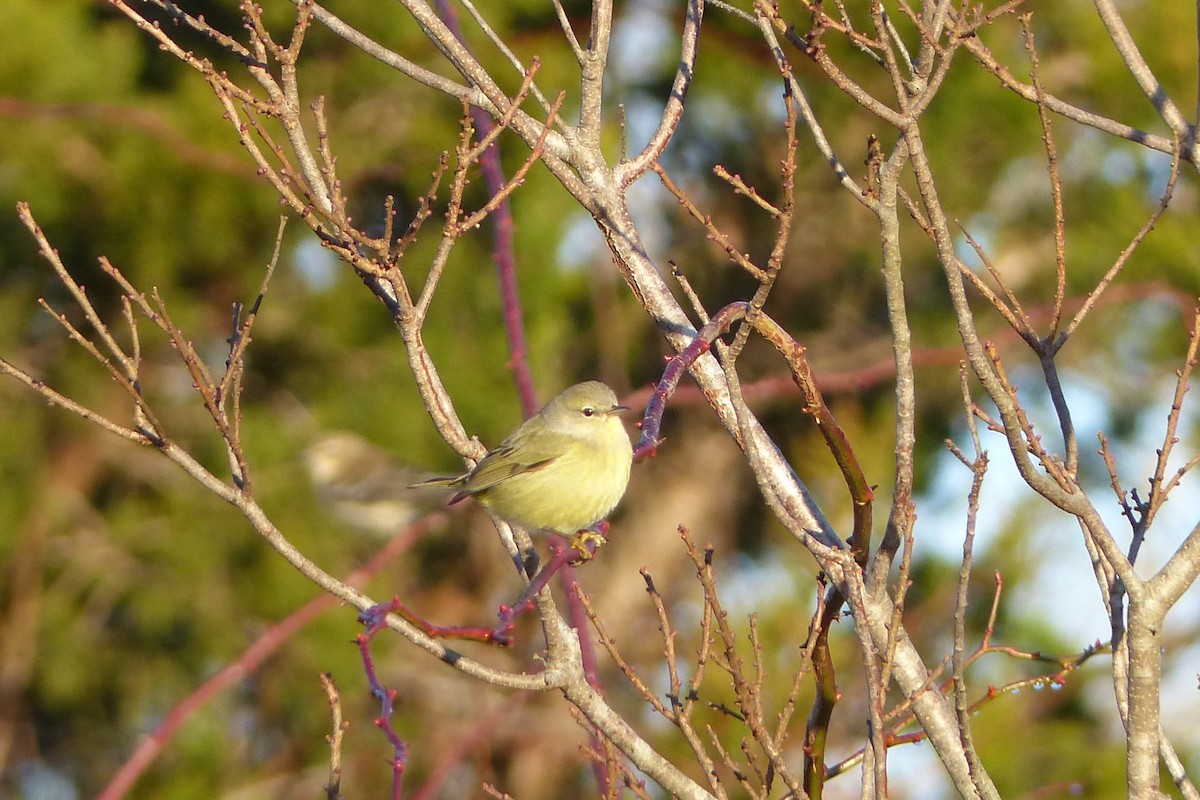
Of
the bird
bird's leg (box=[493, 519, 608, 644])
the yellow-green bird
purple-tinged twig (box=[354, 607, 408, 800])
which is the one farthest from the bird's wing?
the bird

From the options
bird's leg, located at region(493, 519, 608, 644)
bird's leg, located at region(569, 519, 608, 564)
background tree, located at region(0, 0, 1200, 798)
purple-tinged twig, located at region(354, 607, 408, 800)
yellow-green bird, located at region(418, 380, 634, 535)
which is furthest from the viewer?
background tree, located at region(0, 0, 1200, 798)

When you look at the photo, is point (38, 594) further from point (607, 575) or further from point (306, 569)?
point (306, 569)

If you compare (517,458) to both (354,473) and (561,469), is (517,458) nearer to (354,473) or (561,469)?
(561,469)

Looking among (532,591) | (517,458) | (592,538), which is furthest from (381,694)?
(517,458)

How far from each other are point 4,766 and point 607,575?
4388mm

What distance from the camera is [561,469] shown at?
4133 millimetres

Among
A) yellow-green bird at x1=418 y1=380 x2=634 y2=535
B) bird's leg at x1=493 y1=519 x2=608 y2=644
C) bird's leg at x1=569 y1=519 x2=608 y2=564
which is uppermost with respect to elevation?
yellow-green bird at x1=418 y1=380 x2=634 y2=535

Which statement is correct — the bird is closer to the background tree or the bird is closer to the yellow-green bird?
the background tree

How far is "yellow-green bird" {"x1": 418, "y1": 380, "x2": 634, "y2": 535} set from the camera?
3.99 meters

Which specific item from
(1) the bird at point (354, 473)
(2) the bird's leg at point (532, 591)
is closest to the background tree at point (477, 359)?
(1) the bird at point (354, 473)

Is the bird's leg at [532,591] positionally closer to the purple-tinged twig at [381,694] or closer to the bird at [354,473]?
the purple-tinged twig at [381,694]

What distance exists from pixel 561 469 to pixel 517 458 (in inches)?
7.6

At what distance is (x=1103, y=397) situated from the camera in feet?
30.5

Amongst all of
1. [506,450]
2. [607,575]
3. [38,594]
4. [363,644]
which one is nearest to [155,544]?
[38,594]
